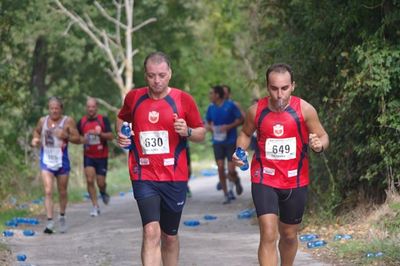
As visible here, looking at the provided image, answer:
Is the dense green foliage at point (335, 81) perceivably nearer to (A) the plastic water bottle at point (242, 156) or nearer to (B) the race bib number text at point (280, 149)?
(B) the race bib number text at point (280, 149)

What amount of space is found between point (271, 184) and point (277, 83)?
2.92 ft

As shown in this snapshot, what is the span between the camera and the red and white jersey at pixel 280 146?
7.82m

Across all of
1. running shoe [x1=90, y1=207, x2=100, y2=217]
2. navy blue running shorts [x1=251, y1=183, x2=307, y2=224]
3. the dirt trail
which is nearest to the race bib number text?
navy blue running shorts [x1=251, y1=183, x2=307, y2=224]

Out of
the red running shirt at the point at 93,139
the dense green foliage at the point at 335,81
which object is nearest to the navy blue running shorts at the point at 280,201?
the dense green foliage at the point at 335,81

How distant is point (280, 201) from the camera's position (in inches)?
314

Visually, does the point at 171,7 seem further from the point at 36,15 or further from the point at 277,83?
the point at 277,83

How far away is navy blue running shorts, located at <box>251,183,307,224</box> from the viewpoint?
778 cm

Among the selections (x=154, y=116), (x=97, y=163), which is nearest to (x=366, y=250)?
(x=154, y=116)

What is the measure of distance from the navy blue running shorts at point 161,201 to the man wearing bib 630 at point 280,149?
0.64m

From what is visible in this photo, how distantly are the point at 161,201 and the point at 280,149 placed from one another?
1182mm

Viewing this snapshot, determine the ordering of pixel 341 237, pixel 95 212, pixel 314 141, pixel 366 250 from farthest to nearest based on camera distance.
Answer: pixel 95 212, pixel 341 237, pixel 366 250, pixel 314 141

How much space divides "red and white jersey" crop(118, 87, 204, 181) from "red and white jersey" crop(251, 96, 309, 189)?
0.66m

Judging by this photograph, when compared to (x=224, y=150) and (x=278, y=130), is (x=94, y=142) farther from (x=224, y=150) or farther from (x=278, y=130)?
(x=278, y=130)

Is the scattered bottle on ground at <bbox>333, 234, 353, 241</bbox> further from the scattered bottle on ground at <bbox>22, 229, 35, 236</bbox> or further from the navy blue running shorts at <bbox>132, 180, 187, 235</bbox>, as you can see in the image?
the scattered bottle on ground at <bbox>22, 229, 35, 236</bbox>
